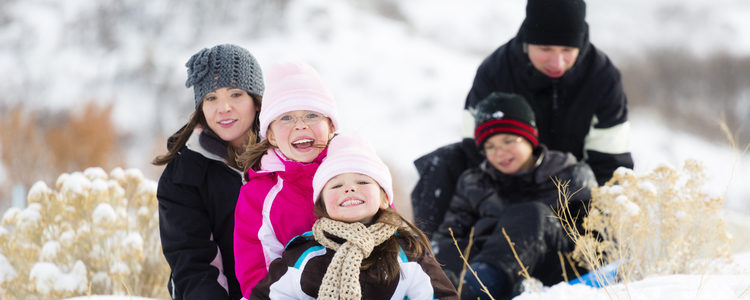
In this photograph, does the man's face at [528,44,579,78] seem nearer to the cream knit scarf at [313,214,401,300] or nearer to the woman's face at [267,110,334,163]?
the woman's face at [267,110,334,163]

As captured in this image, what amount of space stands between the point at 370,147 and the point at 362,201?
180 mm

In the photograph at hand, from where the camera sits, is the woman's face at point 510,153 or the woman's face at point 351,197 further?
the woman's face at point 510,153

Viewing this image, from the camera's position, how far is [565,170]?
3076 millimetres

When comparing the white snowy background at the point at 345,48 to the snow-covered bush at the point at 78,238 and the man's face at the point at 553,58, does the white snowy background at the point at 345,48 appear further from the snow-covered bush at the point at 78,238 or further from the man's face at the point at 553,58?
the snow-covered bush at the point at 78,238

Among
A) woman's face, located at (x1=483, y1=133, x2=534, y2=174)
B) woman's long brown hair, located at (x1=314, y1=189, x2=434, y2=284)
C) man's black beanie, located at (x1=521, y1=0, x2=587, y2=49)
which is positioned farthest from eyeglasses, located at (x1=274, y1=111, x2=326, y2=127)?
man's black beanie, located at (x1=521, y1=0, x2=587, y2=49)

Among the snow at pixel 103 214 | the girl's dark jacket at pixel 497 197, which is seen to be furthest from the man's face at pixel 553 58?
the snow at pixel 103 214

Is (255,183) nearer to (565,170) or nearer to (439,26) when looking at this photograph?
(565,170)

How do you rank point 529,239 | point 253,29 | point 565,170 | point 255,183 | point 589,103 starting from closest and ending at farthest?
point 255,183 → point 529,239 → point 565,170 → point 589,103 → point 253,29

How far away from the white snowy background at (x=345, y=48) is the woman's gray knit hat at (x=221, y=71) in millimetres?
11843

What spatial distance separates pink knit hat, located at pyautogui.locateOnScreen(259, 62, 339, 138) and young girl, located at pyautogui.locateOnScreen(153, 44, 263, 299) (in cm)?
21

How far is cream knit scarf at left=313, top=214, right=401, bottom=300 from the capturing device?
5.44 feet

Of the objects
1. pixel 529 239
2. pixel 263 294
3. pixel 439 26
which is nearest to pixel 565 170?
pixel 529 239

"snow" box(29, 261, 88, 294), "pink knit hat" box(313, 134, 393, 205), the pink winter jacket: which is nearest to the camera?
"pink knit hat" box(313, 134, 393, 205)

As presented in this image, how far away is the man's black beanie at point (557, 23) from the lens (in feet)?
10.7
